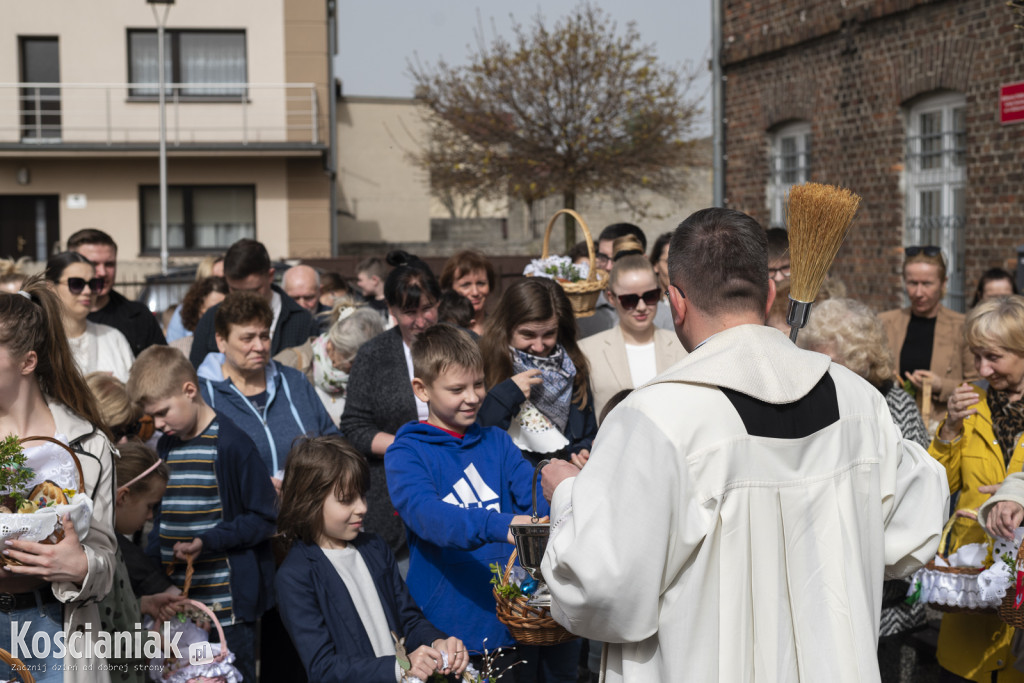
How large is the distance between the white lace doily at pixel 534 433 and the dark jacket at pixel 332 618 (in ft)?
3.05

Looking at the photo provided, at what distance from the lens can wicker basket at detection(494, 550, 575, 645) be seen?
3072mm

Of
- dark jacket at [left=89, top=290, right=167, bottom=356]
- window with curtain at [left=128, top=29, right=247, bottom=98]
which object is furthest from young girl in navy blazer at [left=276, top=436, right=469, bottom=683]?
window with curtain at [left=128, top=29, right=247, bottom=98]

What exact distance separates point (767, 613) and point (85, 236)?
5.27 m

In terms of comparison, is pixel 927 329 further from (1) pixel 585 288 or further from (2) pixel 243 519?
(2) pixel 243 519

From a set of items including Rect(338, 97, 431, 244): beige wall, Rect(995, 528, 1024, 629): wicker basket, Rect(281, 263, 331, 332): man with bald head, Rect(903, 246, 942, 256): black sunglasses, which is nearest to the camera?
Rect(995, 528, 1024, 629): wicker basket

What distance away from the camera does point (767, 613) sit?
90.6 inches

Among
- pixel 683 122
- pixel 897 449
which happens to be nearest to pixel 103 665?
pixel 897 449

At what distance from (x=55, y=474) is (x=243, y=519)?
1.33m

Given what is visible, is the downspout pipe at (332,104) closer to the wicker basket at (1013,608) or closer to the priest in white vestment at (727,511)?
the wicker basket at (1013,608)

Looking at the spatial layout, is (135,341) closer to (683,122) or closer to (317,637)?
(317,637)

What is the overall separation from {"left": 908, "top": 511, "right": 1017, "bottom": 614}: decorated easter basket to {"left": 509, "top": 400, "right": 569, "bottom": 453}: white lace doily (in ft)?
5.15

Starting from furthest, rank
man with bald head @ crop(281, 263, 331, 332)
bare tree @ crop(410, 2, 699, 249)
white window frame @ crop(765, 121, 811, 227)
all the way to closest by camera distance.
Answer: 1. bare tree @ crop(410, 2, 699, 249)
2. white window frame @ crop(765, 121, 811, 227)
3. man with bald head @ crop(281, 263, 331, 332)

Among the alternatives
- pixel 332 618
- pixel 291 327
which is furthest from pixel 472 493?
pixel 291 327

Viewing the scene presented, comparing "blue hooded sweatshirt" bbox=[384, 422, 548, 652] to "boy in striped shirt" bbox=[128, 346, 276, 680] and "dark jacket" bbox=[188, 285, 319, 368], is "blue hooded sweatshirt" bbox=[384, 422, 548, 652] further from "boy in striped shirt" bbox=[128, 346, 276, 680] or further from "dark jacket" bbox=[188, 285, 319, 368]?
"dark jacket" bbox=[188, 285, 319, 368]
